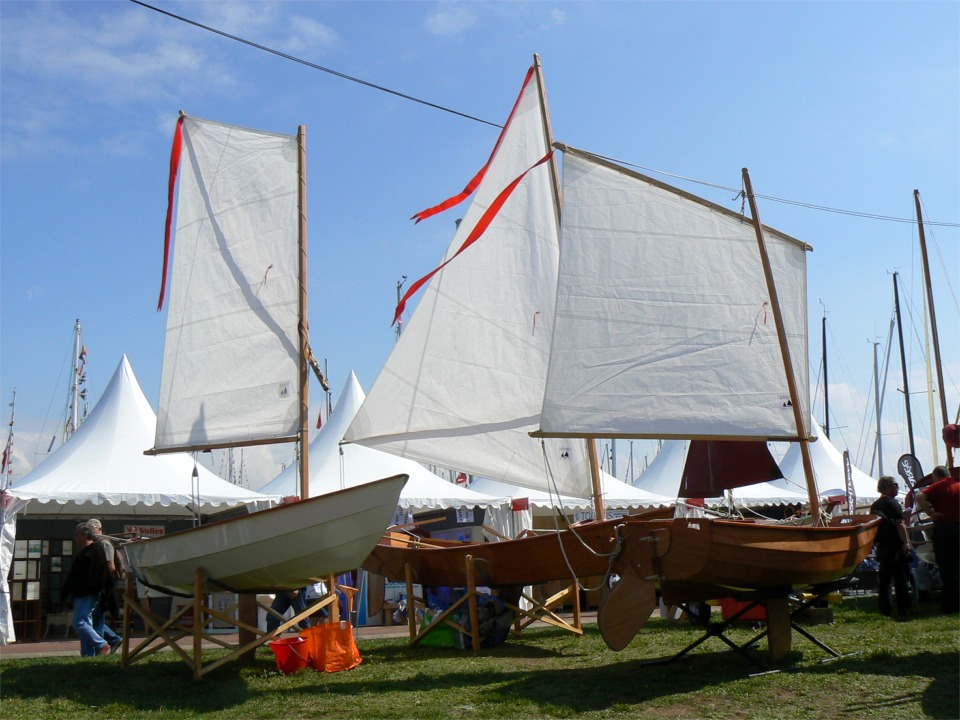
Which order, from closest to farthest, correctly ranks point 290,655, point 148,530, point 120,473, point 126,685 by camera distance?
point 126,685 < point 290,655 < point 120,473 < point 148,530

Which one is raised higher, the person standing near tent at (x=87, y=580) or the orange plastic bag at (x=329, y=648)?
the person standing near tent at (x=87, y=580)

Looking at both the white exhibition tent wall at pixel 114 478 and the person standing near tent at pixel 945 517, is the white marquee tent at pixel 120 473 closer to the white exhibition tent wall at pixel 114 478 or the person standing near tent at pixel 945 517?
the white exhibition tent wall at pixel 114 478

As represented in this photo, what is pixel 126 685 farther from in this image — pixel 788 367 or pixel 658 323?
pixel 788 367

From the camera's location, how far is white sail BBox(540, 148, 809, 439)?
9.29 m

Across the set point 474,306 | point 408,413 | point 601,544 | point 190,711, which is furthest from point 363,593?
point 190,711

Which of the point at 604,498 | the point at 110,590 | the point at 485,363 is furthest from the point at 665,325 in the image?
the point at 604,498

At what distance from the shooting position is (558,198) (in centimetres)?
1264

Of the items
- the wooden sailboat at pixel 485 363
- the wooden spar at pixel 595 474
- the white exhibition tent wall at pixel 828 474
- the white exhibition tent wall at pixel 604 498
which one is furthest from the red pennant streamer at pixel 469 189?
the white exhibition tent wall at pixel 828 474

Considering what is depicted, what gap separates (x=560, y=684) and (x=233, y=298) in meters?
6.06

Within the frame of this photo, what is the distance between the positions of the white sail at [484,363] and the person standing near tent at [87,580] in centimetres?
348

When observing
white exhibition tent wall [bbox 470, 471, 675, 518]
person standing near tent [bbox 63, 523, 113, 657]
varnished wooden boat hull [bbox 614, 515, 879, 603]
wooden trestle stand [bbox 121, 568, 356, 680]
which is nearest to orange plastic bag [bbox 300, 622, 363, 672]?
wooden trestle stand [bbox 121, 568, 356, 680]

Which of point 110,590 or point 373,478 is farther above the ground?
point 373,478

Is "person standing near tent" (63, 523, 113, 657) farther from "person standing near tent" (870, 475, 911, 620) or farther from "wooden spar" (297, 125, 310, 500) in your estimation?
"person standing near tent" (870, 475, 911, 620)

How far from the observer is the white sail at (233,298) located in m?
10.7
